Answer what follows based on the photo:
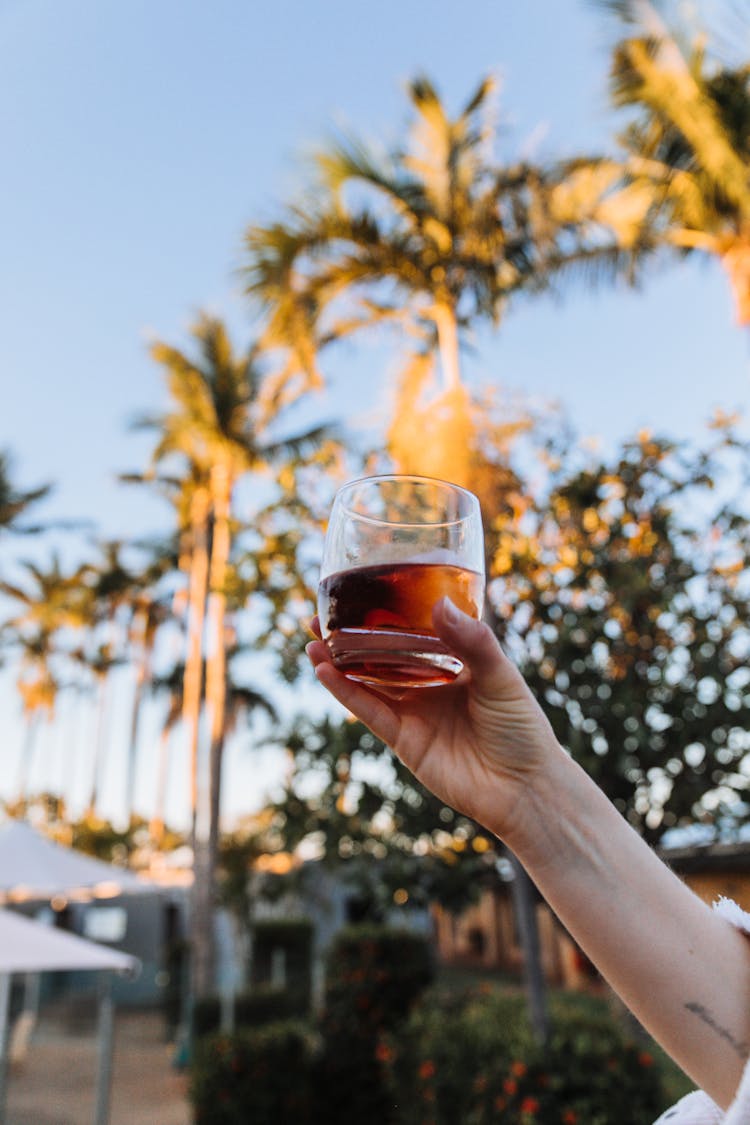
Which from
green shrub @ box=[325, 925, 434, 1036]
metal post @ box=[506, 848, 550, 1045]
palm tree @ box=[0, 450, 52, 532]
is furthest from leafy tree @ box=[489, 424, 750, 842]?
palm tree @ box=[0, 450, 52, 532]

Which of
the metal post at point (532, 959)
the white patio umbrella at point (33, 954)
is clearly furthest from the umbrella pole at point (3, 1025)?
the metal post at point (532, 959)

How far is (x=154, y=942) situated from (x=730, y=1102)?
3101 cm

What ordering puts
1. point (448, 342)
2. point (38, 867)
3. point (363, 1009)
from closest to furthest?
point (448, 342)
point (38, 867)
point (363, 1009)

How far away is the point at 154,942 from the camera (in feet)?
94.0

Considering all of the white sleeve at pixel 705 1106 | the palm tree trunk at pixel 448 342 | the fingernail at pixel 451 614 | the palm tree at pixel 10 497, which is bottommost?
the white sleeve at pixel 705 1106

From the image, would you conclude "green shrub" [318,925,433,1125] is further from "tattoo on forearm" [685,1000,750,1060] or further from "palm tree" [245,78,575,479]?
"tattoo on forearm" [685,1000,750,1060]

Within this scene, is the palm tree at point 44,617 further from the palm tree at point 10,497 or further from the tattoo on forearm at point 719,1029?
the tattoo on forearm at point 719,1029

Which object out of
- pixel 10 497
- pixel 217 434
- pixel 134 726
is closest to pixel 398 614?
pixel 217 434

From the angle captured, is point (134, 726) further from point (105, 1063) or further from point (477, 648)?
point (477, 648)

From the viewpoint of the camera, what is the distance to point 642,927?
1.00m

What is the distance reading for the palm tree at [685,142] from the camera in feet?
25.0

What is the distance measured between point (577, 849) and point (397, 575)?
15.5 inches

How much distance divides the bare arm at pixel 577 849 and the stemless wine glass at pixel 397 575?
0.18 feet

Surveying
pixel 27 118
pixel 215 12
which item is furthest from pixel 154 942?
pixel 215 12
